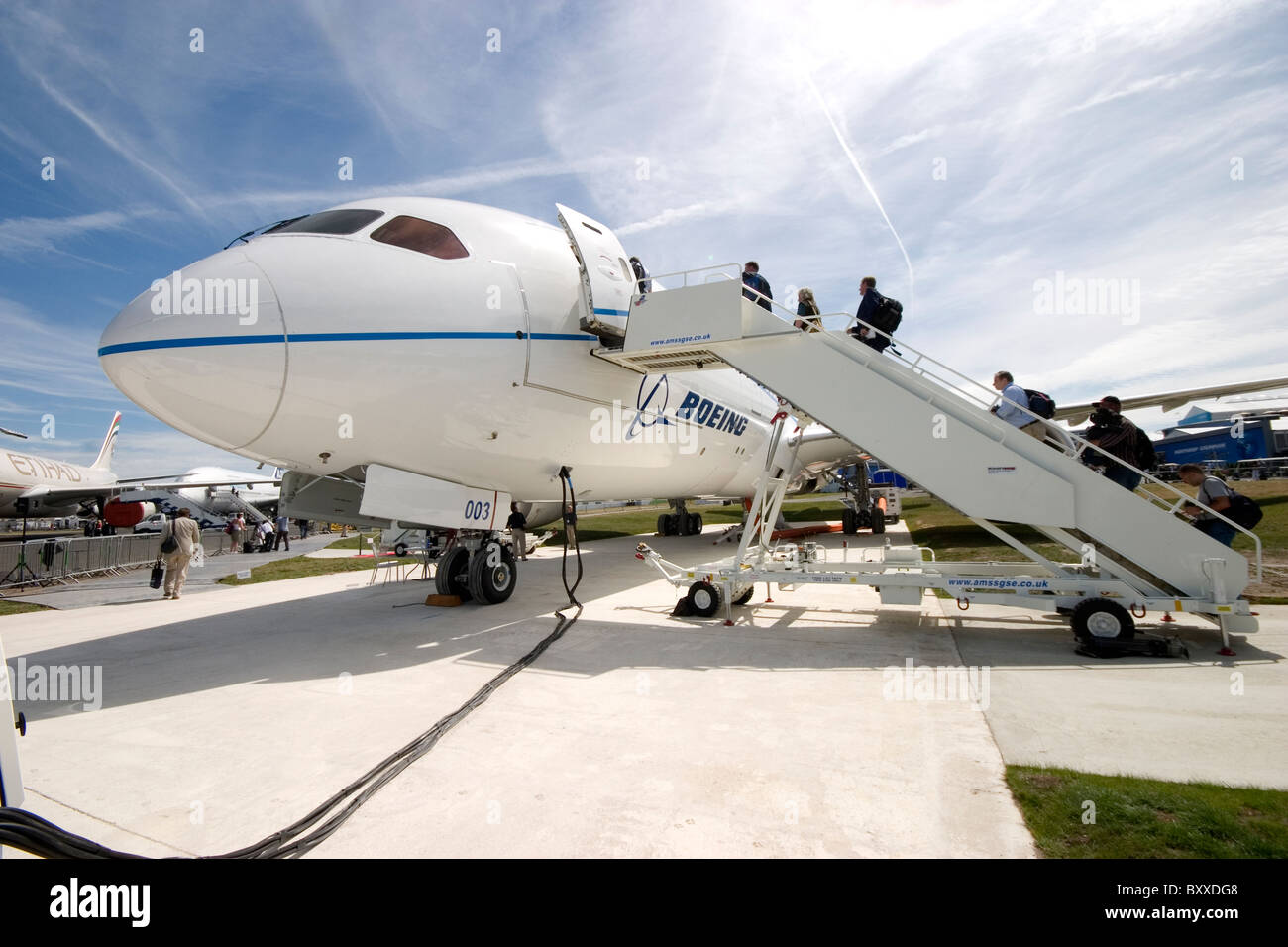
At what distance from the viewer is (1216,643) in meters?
6.20

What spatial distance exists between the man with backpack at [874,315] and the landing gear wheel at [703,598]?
3.56m

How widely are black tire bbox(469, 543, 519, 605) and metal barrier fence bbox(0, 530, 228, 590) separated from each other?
10.9 metres

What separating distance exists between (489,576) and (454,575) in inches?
31.6

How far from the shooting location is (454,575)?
9.67 metres

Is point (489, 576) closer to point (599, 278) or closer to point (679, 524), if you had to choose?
point (599, 278)

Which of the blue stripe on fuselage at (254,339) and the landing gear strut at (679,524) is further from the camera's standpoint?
the landing gear strut at (679,524)

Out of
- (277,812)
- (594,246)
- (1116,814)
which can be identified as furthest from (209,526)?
(1116,814)

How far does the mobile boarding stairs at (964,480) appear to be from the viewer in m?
6.02

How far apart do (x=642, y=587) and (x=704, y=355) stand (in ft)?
16.1

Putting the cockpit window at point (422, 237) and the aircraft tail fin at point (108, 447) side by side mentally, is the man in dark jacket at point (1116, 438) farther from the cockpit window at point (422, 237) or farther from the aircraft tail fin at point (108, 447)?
the aircraft tail fin at point (108, 447)

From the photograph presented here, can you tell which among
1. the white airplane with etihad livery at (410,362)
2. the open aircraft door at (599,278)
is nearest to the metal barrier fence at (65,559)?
the white airplane with etihad livery at (410,362)

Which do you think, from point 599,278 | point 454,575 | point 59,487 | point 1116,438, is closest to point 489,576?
point 454,575
